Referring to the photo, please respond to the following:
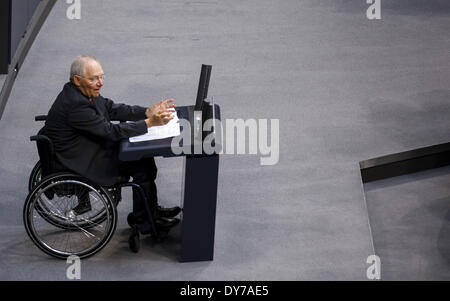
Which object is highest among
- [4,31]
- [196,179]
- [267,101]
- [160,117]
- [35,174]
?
[4,31]

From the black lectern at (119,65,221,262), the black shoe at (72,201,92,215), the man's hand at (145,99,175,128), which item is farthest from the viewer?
the black shoe at (72,201,92,215)

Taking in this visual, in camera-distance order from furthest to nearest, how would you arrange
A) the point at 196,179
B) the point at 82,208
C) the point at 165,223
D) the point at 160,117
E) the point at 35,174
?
the point at 35,174, the point at 165,223, the point at 82,208, the point at 160,117, the point at 196,179

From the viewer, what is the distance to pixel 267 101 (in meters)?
5.81

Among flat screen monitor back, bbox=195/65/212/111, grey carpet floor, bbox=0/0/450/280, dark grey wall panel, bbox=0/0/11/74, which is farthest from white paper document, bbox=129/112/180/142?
dark grey wall panel, bbox=0/0/11/74

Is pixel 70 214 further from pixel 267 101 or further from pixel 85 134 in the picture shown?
pixel 267 101

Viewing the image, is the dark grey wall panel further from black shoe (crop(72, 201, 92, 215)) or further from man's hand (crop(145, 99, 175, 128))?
man's hand (crop(145, 99, 175, 128))

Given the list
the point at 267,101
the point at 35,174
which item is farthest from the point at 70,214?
the point at 267,101

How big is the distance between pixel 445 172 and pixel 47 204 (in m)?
2.74

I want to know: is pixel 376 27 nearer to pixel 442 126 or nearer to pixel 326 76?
pixel 326 76

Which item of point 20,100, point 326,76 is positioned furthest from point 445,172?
point 20,100

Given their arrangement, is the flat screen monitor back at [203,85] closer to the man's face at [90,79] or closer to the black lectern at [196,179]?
the black lectern at [196,179]

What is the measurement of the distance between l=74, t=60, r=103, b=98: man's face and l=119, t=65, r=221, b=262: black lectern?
32 centimetres

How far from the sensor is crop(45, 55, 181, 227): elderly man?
3.82m

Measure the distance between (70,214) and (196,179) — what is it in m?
0.83
